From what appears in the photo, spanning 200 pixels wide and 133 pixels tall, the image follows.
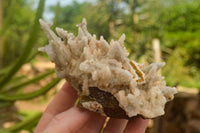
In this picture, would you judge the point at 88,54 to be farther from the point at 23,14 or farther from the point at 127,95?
the point at 23,14

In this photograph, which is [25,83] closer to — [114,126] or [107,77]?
[114,126]

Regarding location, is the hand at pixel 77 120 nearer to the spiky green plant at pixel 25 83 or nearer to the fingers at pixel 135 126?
the fingers at pixel 135 126

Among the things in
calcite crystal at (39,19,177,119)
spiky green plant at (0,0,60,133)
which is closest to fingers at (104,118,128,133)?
calcite crystal at (39,19,177,119)

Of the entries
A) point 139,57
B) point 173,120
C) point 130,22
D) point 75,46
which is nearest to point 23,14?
point 130,22

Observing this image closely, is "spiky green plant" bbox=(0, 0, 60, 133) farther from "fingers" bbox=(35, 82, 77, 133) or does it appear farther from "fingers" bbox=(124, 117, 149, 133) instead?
"fingers" bbox=(124, 117, 149, 133)

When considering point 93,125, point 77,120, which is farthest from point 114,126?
point 77,120
